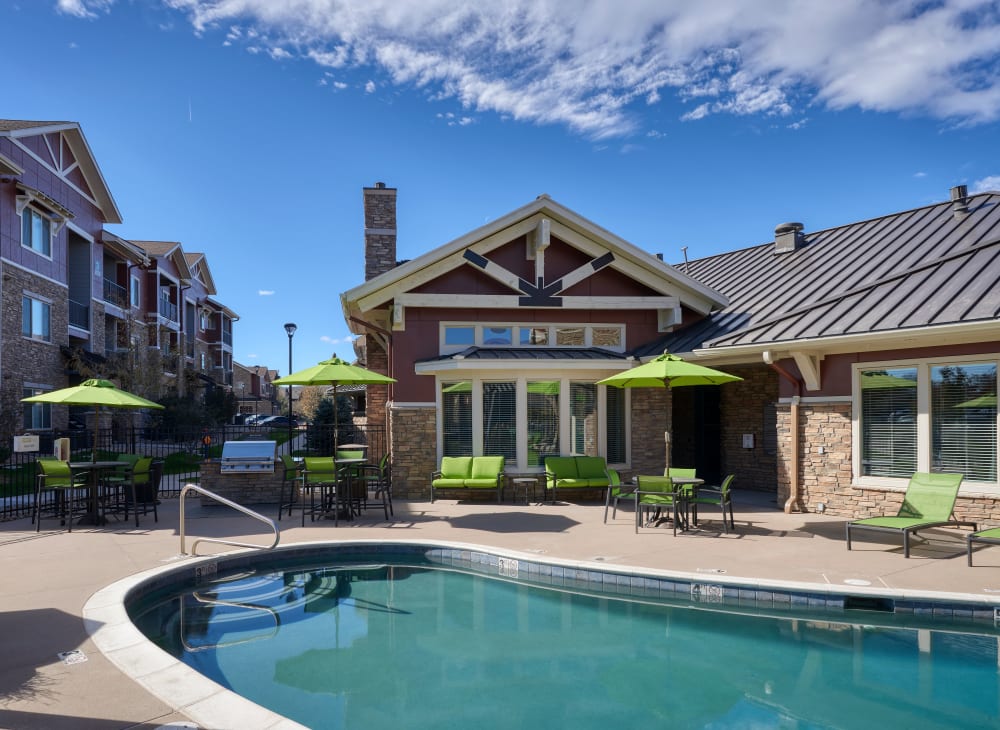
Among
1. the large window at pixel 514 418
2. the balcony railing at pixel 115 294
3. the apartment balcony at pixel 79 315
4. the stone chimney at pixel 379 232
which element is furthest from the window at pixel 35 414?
the large window at pixel 514 418

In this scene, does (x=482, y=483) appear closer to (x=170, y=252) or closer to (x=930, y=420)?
(x=930, y=420)

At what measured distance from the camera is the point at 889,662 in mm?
5703

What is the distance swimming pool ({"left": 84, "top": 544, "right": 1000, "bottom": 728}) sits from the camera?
16.4 feet

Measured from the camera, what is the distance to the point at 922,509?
28.8 feet

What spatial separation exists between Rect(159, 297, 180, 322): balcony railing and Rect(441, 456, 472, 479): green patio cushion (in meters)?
32.2

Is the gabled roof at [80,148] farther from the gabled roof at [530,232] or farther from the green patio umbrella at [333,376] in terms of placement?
the green patio umbrella at [333,376]

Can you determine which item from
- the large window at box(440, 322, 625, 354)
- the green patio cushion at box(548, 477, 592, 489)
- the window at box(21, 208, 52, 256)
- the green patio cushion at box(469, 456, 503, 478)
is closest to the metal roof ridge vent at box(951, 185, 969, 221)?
the large window at box(440, 322, 625, 354)

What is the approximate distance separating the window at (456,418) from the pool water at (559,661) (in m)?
5.92

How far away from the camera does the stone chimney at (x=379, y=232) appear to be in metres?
17.7

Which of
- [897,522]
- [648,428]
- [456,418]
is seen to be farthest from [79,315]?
[897,522]

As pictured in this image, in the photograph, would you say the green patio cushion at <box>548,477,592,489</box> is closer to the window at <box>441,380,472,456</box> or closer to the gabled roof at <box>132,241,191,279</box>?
the window at <box>441,380,472,456</box>

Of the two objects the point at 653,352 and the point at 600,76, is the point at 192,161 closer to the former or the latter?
the point at 600,76

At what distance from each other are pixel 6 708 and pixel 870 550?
9132mm

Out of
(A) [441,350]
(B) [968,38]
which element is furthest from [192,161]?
(B) [968,38]
